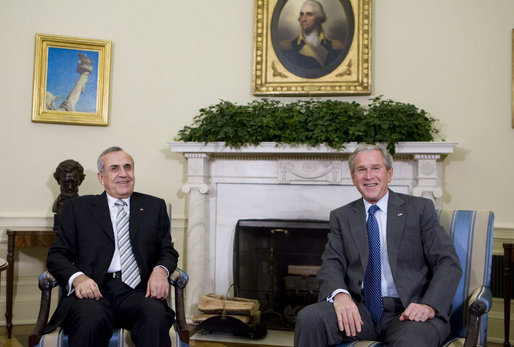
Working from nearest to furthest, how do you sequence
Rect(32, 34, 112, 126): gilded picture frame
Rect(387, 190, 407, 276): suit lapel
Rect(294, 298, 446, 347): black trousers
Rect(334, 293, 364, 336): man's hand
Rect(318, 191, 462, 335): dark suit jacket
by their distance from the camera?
1. Rect(294, 298, 446, 347): black trousers
2. Rect(334, 293, 364, 336): man's hand
3. Rect(318, 191, 462, 335): dark suit jacket
4. Rect(387, 190, 407, 276): suit lapel
5. Rect(32, 34, 112, 126): gilded picture frame

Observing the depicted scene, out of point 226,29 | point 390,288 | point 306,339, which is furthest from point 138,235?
point 226,29

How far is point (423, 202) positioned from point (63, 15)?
4.07m

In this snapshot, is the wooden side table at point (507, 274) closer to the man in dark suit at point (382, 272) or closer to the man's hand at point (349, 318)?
the man in dark suit at point (382, 272)

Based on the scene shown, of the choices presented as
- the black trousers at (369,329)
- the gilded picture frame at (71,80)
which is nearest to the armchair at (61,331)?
the black trousers at (369,329)

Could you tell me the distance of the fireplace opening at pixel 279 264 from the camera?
430cm

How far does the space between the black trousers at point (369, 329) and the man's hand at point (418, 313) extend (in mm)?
21

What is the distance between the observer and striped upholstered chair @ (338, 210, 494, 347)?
2.44 meters

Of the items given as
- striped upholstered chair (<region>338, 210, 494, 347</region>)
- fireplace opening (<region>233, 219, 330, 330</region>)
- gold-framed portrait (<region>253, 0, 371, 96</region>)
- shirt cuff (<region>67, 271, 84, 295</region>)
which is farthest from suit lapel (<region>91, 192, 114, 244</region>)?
gold-framed portrait (<region>253, 0, 371, 96</region>)

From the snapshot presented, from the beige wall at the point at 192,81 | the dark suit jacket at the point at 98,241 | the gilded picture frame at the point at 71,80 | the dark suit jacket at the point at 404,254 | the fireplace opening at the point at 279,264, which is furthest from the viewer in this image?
the gilded picture frame at the point at 71,80

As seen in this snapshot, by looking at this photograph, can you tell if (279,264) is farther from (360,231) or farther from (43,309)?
(43,309)

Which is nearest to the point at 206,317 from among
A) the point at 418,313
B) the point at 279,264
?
the point at 279,264

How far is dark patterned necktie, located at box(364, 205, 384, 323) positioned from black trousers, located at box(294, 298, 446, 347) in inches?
1.2

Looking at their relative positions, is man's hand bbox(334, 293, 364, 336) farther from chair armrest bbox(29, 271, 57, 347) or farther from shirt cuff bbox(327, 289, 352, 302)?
chair armrest bbox(29, 271, 57, 347)

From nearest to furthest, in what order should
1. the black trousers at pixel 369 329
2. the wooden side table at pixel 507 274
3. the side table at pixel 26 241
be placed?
the black trousers at pixel 369 329 → the wooden side table at pixel 507 274 → the side table at pixel 26 241
